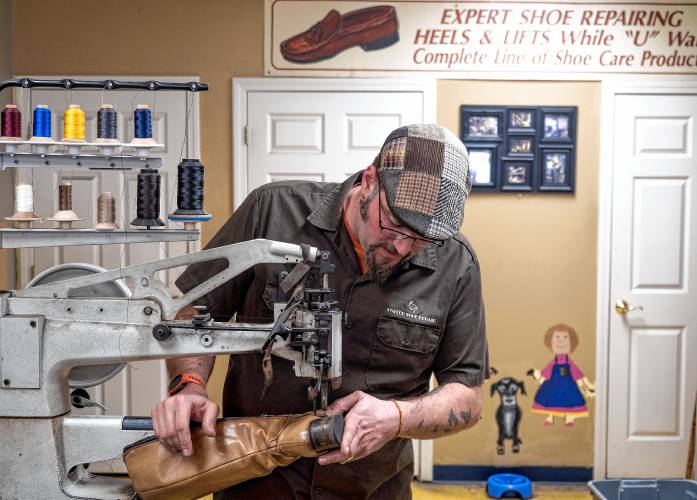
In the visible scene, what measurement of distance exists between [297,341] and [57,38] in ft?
11.1

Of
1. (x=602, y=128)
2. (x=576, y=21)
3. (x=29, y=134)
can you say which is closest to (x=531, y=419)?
(x=602, y=128)

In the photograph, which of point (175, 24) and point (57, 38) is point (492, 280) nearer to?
point (175, 24)

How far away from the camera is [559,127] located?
4340mm

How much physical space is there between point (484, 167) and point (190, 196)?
2.93 metres

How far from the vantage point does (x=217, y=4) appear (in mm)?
4273

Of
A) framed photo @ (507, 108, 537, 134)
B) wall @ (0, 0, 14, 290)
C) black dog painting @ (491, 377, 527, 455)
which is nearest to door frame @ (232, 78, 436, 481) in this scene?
framed photo @ (507, 108, 537, 134)

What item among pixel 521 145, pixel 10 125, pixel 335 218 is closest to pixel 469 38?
pixel 521 145

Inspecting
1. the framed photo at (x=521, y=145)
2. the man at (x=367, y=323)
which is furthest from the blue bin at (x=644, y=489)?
the framed photo at (x=521, y=145)

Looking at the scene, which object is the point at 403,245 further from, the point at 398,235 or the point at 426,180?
the point at 426,180

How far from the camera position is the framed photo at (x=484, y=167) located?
14.3 ft

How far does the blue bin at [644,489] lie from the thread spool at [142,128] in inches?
92.9

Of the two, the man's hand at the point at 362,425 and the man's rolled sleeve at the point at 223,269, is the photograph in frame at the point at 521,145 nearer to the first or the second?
the man's rolled sleeve at the point at 223,269

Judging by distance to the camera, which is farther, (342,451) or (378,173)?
(378,173)

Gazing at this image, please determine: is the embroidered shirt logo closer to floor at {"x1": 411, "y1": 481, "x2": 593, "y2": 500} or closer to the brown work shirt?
the brown work shirt
